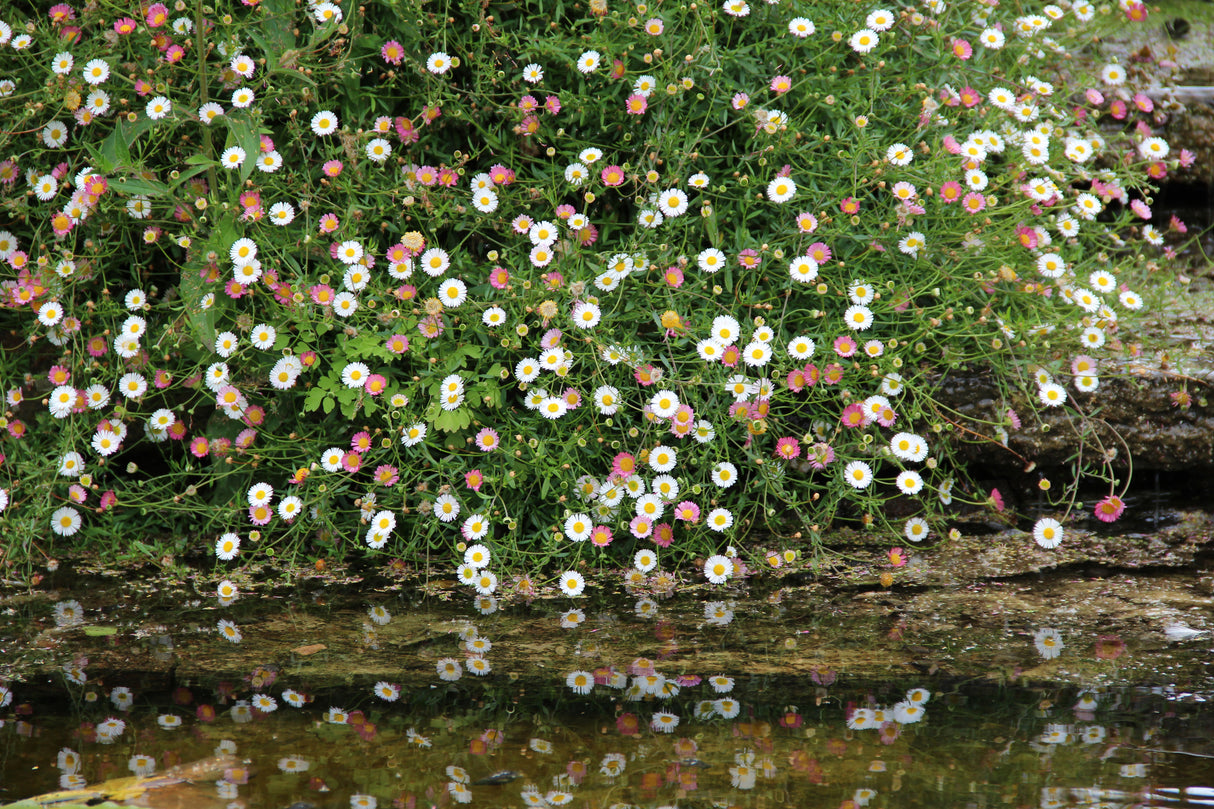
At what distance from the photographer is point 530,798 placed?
1447mm

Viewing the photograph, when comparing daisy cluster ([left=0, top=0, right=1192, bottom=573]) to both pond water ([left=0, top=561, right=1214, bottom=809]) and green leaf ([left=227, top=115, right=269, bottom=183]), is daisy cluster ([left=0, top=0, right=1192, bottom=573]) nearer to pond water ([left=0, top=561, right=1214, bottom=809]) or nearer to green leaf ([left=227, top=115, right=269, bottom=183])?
green leaf ([left=227, top=115, right=269, bottom=183])

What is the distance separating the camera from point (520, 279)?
2.44 metres

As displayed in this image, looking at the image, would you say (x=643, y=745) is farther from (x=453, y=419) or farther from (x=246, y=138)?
(x=246, y=138)

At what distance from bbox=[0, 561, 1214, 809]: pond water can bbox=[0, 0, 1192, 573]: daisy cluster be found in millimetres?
243

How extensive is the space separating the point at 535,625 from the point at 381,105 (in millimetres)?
1487

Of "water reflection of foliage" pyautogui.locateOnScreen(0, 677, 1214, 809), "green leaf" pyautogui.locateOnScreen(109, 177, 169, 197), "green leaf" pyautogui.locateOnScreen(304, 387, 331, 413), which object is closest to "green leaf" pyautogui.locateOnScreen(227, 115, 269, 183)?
"green leaf" pyautogui.locateOnScreen(109, 177, 169, 197)

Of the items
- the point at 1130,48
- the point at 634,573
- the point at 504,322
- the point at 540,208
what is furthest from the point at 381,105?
the point at 1130,48

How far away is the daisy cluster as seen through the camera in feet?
7.88

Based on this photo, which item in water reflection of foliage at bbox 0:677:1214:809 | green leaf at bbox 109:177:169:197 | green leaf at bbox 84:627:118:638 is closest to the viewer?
water reflection of foliage at bbox 0:677:1214:809

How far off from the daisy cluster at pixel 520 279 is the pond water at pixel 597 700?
243 millimetres

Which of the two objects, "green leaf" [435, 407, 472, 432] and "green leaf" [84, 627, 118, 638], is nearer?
A: "green leaf" [84, 627, 118, 638]

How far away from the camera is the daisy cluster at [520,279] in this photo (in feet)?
7.88

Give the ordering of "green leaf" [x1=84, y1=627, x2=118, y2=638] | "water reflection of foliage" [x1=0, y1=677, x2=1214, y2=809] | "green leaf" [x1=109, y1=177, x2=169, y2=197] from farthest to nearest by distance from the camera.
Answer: "green leaf" [x1=109, y1=177, x2=169, y2=197] < "green leaf" [x1=84, y1=627, x2=118, y2=638] < "water reflection of foliage" [x1=0, y1=677, x2=1214, y2=809]

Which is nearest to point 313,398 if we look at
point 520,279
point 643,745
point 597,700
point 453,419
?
point 453,419
